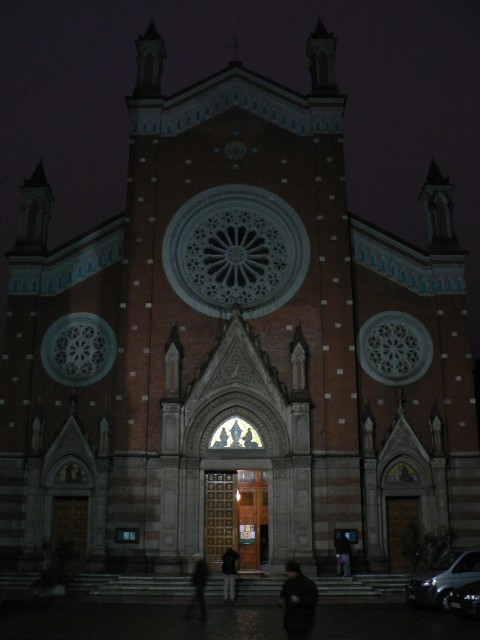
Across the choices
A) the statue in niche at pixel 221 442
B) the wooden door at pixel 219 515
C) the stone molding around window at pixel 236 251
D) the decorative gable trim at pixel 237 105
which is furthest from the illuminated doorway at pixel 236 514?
the decorative gable trim at pixel 237 105

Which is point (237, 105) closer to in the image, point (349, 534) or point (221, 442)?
point (221, 442)

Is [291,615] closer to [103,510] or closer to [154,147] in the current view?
[103,510]

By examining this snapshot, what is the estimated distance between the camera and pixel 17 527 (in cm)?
2970

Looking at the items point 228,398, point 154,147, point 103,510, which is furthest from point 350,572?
point 154,147

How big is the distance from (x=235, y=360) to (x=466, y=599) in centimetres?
1376

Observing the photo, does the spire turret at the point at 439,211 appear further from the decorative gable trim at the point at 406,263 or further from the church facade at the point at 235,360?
the decorative gable trim at the point at 406,263

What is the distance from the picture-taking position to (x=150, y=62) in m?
35.6

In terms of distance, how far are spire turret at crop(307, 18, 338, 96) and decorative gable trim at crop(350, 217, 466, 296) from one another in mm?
6606

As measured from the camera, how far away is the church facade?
96.6 ft

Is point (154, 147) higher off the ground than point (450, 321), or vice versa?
point (154, 147)

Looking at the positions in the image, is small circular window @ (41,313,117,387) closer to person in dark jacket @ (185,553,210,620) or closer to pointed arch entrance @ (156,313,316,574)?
pointed arch entrance @ (156,313,316,574)

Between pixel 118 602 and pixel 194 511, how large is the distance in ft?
19.0

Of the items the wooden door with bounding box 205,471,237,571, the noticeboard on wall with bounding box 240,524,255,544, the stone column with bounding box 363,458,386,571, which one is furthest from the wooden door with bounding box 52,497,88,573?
the stone column with bounding box 363,458,386,571

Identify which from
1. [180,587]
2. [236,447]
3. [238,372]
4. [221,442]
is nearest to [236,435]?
[236,447]
